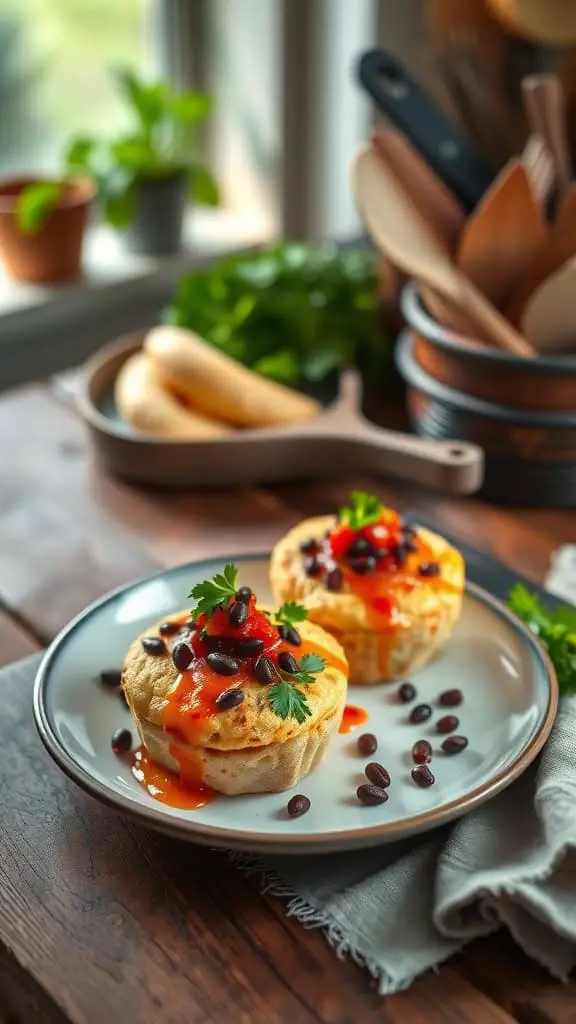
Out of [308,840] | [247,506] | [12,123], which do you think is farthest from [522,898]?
[12,123]

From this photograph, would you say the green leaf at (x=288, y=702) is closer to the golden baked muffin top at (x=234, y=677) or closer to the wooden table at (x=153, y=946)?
the golden baked muffin top at (x=234, y=677)

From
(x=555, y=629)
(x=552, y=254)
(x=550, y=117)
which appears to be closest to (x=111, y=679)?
(x=555, y=629)

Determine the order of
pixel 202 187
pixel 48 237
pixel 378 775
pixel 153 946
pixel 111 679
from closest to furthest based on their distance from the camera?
1. pixel 153 946
2. pixel 378 775
3. pixel 111 679
4. pixel 48 237
5. pixel 202 187

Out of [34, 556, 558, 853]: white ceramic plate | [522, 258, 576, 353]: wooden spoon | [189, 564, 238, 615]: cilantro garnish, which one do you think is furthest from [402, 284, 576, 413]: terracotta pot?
[189, 564, 238, 615]: cilantro garnish

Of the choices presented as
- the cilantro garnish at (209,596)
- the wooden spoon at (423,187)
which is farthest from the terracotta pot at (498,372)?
the cilantro garnish at (209,596)

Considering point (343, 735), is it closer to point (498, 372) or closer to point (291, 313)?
point (498, 372)

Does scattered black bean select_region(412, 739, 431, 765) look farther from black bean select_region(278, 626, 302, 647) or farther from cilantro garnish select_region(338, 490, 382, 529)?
cilantro garnish select_region(338, 490, 382, 529)
